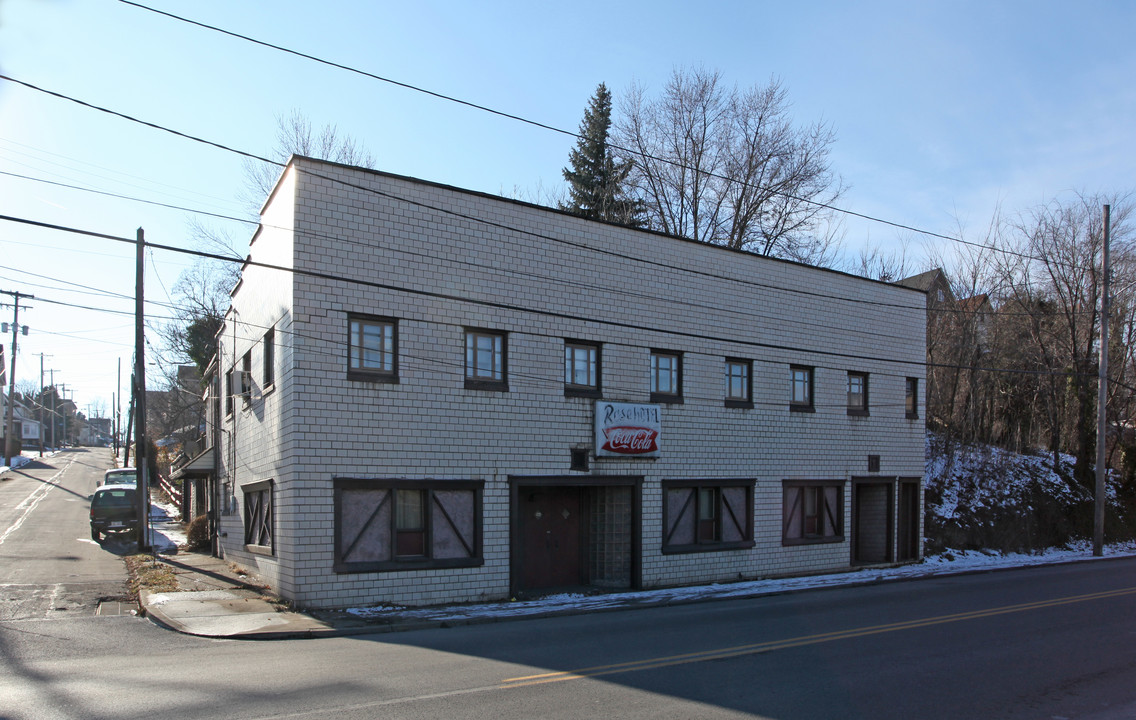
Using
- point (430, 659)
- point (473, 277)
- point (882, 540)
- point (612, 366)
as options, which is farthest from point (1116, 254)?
point (430, 659)

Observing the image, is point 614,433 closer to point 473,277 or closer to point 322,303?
point 473,277

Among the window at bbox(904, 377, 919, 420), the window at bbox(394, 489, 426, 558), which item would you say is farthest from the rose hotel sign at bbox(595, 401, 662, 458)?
the window at bbox(904, 377, 919, 420)

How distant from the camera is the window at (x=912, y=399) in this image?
23141 millimetres

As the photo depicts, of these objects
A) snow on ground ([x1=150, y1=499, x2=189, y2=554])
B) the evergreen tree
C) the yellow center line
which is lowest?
snow on ground ([x1=150, y1=499, x2=189, y2=554])

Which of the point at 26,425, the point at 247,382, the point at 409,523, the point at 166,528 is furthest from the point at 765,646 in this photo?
the point at 26,425

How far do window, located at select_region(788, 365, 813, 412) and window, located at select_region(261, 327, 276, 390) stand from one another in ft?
39.9

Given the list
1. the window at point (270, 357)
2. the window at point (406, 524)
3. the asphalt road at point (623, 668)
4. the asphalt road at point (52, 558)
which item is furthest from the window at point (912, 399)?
the asphalt road at point (52, 558)

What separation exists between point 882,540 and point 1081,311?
16516 millimetres

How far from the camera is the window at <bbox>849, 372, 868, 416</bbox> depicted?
71.7 ft

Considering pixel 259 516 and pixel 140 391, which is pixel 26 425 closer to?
pixel 140 391

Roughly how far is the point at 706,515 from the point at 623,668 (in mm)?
9889

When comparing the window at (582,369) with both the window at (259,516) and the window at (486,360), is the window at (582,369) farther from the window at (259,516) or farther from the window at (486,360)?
the window at (259,516)

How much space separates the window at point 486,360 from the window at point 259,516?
14.3ft

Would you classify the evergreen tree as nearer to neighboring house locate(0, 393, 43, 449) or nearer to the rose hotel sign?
the rose hotel sign
